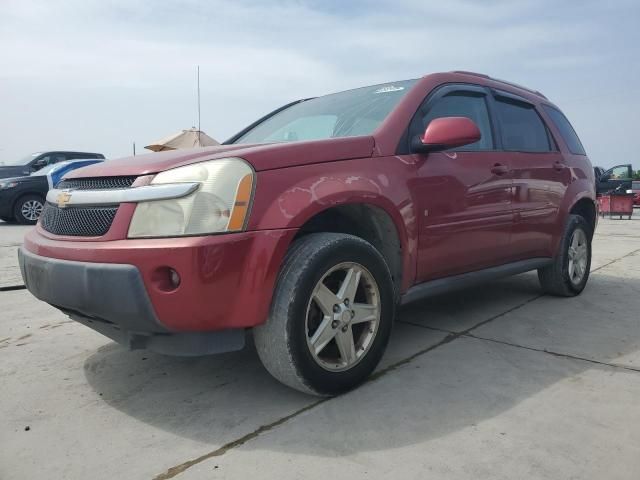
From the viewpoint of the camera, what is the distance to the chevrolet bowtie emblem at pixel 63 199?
2.37 m

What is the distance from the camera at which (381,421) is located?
83.4 inches

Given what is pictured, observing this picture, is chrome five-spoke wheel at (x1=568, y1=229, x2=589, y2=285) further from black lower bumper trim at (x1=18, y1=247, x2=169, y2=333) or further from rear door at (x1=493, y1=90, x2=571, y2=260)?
black lower bumper trim at (x1=18, y1=247, x2=169, y2=333)

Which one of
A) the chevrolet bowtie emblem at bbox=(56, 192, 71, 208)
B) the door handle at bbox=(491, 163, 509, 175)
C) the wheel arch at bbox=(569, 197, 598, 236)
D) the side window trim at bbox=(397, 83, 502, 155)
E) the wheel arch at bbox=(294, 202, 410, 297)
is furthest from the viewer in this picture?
the wheel arch at bbox=(569, 197, 598, 236)

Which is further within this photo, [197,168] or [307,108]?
[307,108]

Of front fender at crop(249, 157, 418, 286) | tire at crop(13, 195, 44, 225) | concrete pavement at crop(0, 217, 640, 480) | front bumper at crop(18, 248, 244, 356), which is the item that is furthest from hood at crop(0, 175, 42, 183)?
front fender at crop(249, 157, 418, 286)

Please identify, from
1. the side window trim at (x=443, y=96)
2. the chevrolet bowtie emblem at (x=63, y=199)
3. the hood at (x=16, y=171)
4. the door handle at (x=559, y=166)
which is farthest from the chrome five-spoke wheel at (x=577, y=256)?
the hood at (x=16, y=171)

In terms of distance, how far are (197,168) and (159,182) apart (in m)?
0.16

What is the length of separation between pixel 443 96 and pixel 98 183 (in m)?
2.00

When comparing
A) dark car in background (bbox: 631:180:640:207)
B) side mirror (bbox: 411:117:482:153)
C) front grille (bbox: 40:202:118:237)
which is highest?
side mirror (bbox: 411:117:482:153)

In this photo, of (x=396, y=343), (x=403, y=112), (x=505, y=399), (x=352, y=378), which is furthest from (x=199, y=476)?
(x=403, y=112)

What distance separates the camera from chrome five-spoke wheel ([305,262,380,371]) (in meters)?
2.29

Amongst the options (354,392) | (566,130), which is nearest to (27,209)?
(566,130)

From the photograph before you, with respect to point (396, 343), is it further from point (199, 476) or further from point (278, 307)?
point (199, 476)

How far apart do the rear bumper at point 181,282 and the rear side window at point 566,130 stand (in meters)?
3.15
